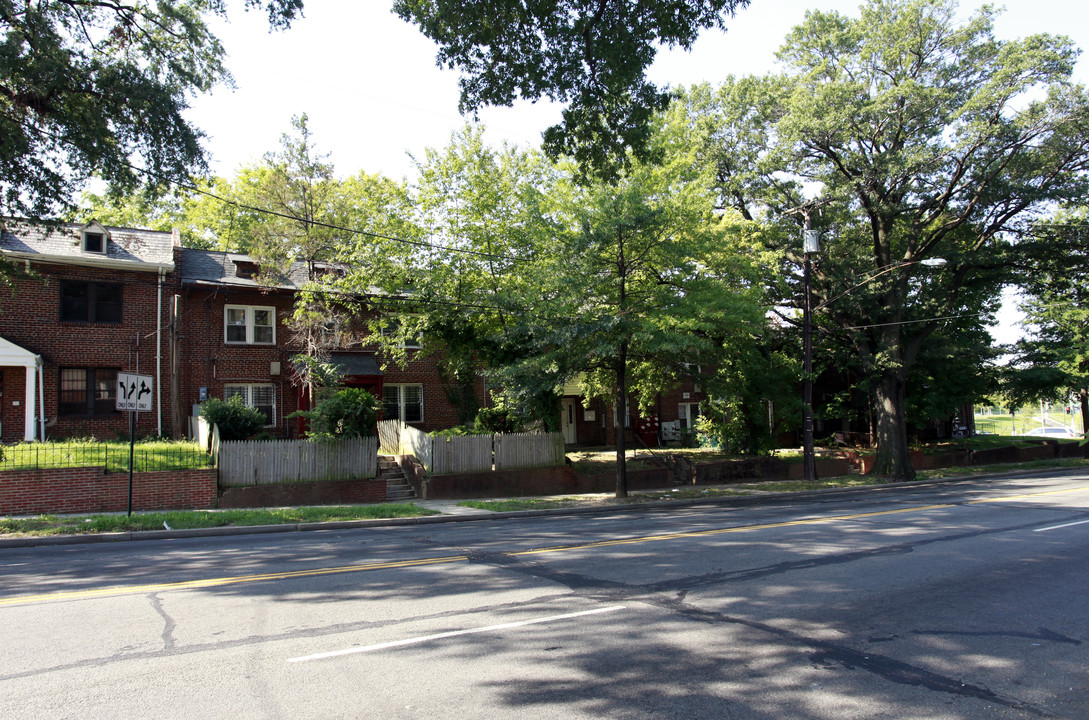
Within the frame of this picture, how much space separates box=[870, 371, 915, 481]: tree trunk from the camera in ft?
84.4

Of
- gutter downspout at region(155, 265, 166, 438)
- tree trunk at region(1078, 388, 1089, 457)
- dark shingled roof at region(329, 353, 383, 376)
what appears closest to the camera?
gutter downspout at region(155, 265, 166, 438)

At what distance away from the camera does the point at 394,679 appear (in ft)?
15.6

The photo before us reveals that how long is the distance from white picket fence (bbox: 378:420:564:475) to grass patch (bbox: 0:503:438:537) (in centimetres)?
369

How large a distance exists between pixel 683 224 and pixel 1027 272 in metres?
18.0

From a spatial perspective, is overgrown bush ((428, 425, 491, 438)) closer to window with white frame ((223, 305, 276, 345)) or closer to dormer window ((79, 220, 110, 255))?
window with white frame ((223, 305, 276, 345))

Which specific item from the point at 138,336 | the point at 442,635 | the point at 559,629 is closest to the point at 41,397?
the point at 138,336

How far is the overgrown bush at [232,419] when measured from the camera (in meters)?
18.5

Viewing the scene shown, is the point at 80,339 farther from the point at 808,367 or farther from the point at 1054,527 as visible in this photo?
the point at 1054,527

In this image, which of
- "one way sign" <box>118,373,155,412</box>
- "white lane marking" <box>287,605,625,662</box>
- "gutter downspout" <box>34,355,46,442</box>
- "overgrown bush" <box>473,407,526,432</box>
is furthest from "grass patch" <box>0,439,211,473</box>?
"white lane marking" <box>287,605,625,662</box>

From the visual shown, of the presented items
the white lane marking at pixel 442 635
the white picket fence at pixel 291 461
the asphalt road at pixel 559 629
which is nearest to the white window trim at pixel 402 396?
the white picket fence at pixel 291 461

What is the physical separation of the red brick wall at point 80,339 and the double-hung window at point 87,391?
222mm

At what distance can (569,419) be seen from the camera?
31562 millimetres

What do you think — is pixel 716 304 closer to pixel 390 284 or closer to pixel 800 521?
pixel 800 521

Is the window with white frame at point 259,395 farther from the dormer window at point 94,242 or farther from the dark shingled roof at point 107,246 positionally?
the dormer window at point 94,242
